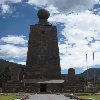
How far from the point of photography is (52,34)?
83.5 metres

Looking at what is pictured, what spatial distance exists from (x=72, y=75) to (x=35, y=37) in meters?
12.8

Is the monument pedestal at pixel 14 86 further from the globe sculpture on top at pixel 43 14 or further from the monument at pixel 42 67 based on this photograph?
the globe sculpture on top at pixel 43 14

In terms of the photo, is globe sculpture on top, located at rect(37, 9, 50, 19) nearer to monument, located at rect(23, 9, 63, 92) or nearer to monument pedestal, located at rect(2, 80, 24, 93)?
monument, located at rect(23, 9, 63, 92)

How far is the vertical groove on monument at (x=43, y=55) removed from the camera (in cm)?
8119

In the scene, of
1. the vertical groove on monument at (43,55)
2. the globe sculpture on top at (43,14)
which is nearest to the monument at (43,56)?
the vertical groove on monument at (43,55)

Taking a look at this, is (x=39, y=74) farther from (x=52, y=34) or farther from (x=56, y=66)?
(x=52, y=34)

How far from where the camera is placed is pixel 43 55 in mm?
81938

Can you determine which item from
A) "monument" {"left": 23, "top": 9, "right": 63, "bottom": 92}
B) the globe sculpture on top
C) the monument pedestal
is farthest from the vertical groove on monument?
the monument pedestal

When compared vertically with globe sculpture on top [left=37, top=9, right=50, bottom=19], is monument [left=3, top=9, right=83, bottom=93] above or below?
below

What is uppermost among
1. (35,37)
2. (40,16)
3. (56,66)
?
(40,16)

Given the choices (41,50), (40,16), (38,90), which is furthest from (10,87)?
(40,16)

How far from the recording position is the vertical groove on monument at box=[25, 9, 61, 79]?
8119 cm

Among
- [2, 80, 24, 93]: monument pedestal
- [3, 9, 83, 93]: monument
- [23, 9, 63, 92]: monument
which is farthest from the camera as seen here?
[23, 9, 63, 92]: monument

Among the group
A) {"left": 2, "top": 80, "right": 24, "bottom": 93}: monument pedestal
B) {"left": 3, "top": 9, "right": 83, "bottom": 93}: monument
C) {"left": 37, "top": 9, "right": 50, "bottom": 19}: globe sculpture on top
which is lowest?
{"left": 2, "top": 80, "right": 24, "bottom": 93}: monument pedestal
